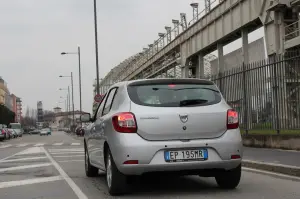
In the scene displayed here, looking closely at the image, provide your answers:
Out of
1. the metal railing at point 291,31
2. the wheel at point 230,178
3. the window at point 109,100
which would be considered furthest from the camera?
the metal railing at point 291,31

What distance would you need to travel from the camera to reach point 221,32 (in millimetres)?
28234

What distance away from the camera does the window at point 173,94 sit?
694cm

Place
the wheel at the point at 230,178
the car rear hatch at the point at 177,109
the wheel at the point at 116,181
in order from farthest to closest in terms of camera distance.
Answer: the wheel at the point at 230,178 < the wheel at the point at 116,181 < the car rear hatch at the point at 177,109

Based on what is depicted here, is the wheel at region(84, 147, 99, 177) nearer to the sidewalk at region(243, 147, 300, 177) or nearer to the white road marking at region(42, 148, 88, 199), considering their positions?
the white road marking at region(42, 148, 88, 199)

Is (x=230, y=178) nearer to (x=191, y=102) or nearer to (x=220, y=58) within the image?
(x=191, y=102)

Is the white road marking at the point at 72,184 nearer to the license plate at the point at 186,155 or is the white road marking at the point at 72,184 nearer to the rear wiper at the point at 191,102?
the license plate at the point at 186,155

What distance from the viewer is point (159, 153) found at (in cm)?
661

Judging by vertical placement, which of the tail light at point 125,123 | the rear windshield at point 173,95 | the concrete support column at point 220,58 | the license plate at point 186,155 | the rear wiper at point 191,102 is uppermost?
the concrete support column at point 220,58

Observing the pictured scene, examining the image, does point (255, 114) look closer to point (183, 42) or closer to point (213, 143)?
point (213, 143)

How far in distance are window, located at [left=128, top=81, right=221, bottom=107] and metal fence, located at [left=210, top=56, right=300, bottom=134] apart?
261 inches

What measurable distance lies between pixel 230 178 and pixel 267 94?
8133mm

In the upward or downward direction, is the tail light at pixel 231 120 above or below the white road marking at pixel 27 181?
above

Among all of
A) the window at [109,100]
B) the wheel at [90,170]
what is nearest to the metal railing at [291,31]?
the wheel at [90,170]

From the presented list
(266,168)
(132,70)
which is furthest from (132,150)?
(132,70)
